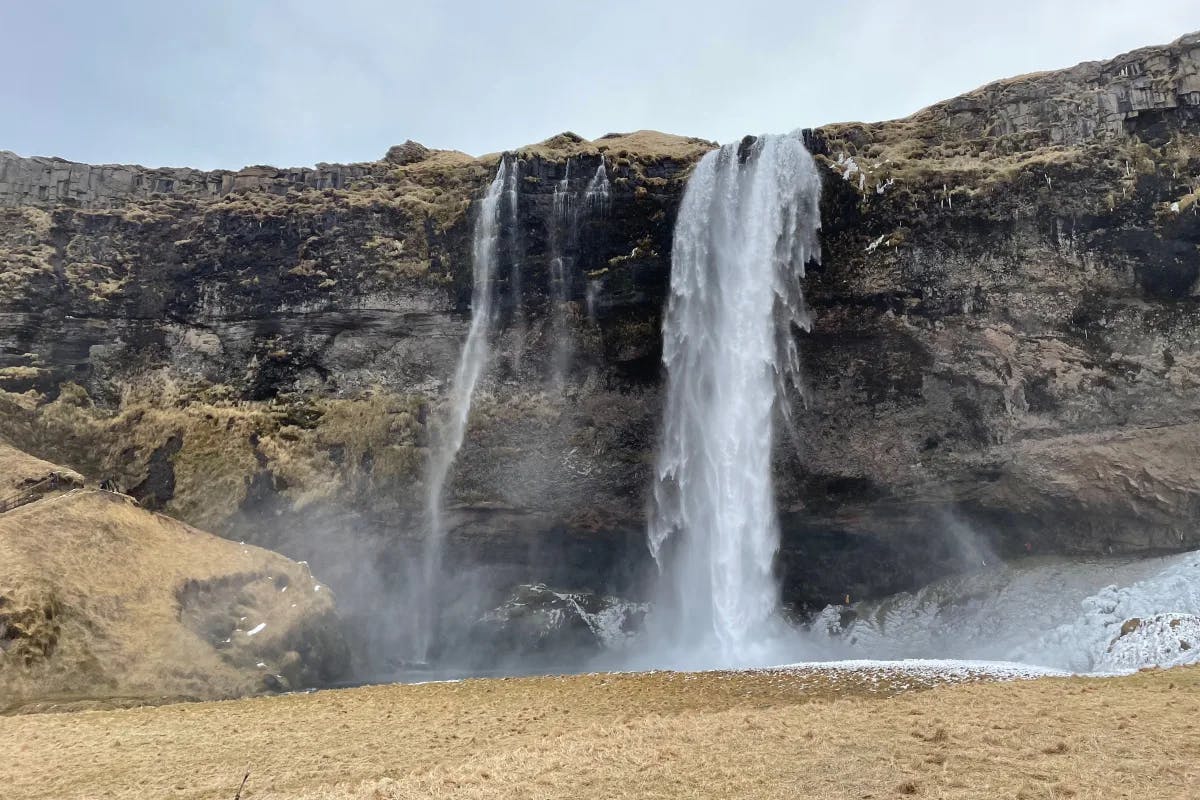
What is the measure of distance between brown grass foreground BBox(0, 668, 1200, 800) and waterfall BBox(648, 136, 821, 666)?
34.9 feet

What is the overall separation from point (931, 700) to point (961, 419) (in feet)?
55.4

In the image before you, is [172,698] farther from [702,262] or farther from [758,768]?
[702,262]

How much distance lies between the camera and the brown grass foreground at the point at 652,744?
928 centimetres

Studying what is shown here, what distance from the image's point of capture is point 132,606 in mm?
22578

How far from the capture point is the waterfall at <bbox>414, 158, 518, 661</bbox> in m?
31.4

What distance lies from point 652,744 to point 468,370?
2211cm

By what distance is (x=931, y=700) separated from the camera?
1362 cm

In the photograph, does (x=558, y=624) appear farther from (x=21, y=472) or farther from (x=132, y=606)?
(x=21, y=472)

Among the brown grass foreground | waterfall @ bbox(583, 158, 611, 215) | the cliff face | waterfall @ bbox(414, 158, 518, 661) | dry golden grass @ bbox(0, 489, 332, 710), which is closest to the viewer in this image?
the brown grass foreground

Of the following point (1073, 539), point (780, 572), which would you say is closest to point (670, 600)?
point (780, 572)

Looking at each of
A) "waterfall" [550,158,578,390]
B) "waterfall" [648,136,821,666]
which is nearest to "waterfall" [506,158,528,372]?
"waterfall" [550,158,578,390]

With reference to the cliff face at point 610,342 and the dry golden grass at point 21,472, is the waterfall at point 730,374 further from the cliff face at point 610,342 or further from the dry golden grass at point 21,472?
the dry golden grass at point 21,472

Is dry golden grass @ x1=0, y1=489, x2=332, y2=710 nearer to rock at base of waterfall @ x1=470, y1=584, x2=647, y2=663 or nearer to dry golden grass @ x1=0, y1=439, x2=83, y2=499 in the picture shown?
dry golden grass @ x1=0, y1=439, x2=83, y2=499

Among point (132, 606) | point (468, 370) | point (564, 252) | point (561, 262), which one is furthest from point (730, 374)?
point (132, 606)
